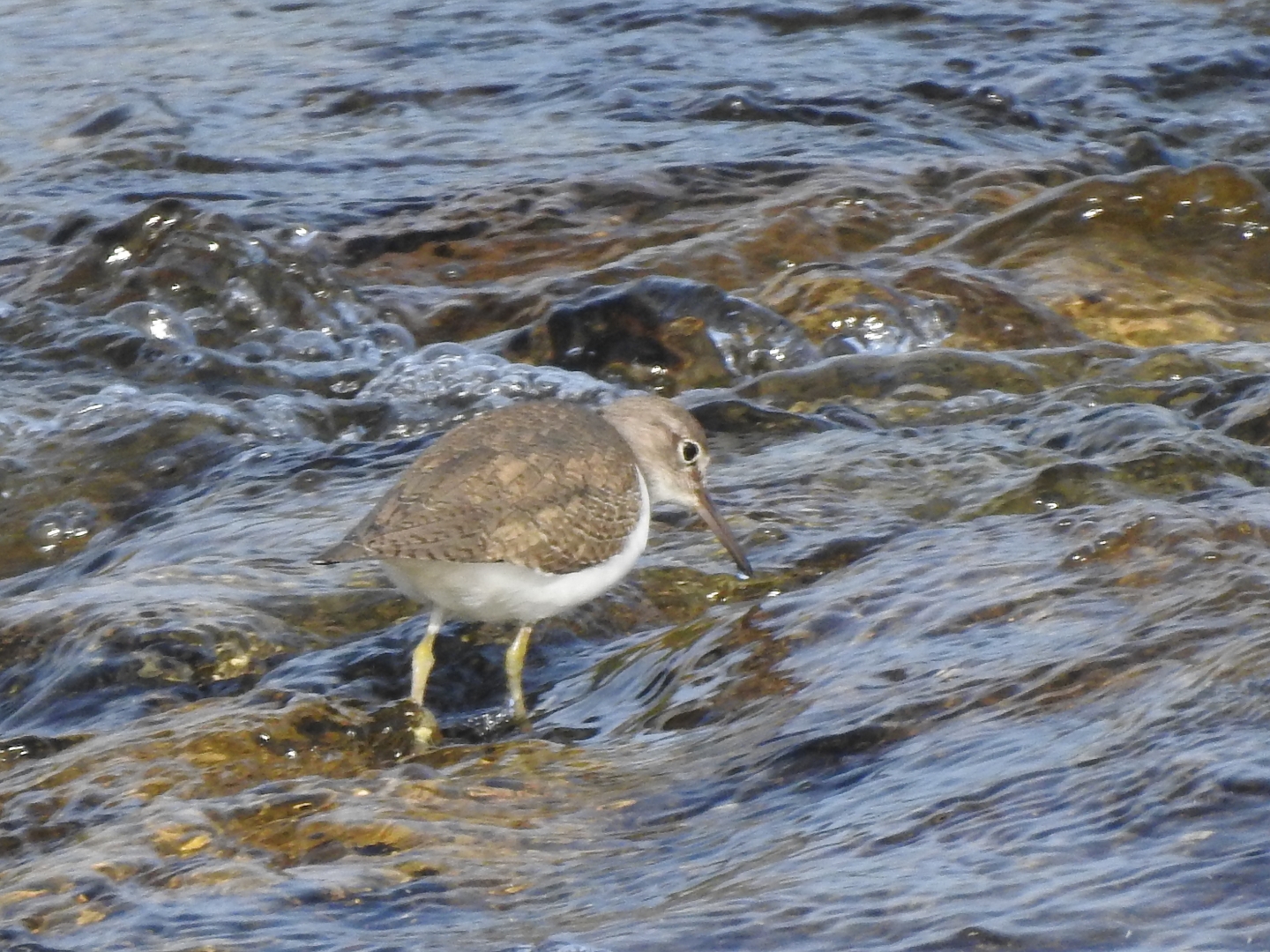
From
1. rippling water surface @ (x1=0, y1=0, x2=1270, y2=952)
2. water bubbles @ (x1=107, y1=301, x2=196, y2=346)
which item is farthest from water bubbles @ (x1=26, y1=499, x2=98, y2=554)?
water bubbles @ (x1=107, y1=301, x2=196, y2=346)

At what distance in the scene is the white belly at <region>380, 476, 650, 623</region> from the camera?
5.93m

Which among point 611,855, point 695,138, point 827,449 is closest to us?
point 611,855

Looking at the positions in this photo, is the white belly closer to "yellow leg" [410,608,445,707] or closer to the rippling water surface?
"yellow leg" [410,608,445,707]

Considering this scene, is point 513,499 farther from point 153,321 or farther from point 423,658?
point 153,321

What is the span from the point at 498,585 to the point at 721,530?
123cm

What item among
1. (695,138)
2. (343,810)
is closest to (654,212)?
(695,138)

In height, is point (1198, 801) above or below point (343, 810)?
above

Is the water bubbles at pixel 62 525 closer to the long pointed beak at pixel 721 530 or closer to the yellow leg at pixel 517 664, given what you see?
the yellow leg at pixel 517 664

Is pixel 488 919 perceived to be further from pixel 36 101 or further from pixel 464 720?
pixel 36 101

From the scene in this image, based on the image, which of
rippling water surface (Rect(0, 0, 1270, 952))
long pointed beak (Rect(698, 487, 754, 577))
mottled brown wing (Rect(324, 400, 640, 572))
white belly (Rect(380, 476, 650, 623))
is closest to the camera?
rippling water surface (Rect(0, 0, 1270, 952))

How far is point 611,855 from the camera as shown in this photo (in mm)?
4547

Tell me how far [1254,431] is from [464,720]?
129 inches

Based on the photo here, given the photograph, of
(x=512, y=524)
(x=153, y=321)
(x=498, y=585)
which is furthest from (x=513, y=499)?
(x=153, y=321)

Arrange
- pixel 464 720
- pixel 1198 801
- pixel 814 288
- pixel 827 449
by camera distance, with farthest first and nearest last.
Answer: pixel 814 288
pixel 827 449
pixel 464 720
pixel 1198 801
